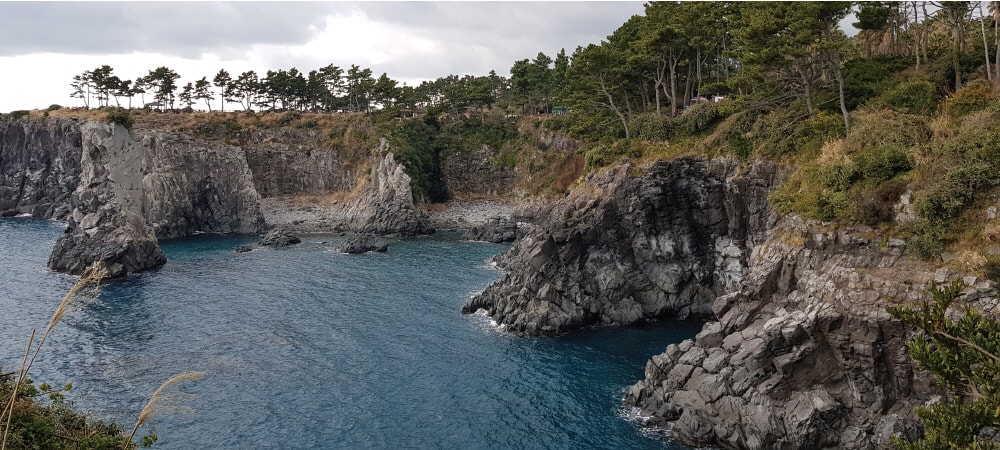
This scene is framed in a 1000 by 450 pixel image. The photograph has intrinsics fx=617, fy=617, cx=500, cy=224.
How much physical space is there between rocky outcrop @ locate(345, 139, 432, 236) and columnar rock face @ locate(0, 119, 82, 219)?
60121mm

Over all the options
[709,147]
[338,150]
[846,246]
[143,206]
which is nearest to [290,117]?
[338,150]

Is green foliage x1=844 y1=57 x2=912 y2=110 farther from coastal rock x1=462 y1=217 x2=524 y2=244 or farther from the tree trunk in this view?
coastal rock x1=462 y1=217 x2=524 y2=244

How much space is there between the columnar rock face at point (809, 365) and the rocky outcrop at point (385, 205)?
2702 inches

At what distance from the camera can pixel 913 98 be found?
46.7m

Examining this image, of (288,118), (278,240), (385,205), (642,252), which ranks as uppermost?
(288,118)

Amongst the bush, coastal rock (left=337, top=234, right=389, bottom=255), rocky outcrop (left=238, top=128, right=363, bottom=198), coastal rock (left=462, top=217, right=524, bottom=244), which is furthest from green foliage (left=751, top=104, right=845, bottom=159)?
rocky outcrop (left=238, top=128, right=363, bottom=198)

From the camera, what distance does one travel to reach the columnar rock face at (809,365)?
31766 mm

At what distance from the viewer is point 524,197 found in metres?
110

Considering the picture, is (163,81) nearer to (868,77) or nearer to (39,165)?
(39,165)

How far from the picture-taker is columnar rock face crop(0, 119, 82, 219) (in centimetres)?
12356

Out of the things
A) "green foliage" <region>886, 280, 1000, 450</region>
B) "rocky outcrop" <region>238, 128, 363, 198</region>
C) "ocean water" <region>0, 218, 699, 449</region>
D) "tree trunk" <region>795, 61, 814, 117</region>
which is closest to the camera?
"green foliage" <region>886, 280, 1000, 450</region>

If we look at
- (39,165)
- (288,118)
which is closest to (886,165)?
(288,118)

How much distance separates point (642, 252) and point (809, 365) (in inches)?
1030

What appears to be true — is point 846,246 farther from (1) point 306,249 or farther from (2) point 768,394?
(1) point 306,249
